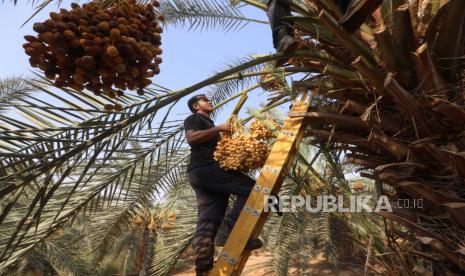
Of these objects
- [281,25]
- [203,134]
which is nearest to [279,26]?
[281,25]

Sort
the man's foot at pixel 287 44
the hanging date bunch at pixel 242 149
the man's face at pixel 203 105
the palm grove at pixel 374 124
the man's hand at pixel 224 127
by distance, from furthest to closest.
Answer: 1. the man's face at pixel 203 105
2. the man's hand at pixel 224 127
3. the hanging date bunch at pixel 242 149
4. the man's foot at pixel 287 44
5. the palm grove at pixel 374 124

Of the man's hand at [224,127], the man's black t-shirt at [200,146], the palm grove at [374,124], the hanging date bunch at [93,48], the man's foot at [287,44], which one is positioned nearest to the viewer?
the hanging date bunch at [93,48]

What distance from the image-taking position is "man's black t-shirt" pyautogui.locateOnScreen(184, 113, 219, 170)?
3.12 m

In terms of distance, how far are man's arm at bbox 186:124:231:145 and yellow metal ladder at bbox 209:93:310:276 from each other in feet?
1.24

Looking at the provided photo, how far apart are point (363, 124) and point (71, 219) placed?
2147mm

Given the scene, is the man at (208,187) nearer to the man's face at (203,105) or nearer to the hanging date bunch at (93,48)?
the man's face at (203,105)

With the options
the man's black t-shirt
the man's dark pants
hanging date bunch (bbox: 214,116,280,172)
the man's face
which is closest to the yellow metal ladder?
hanging date bunch (bbox: 214,116,280,172)

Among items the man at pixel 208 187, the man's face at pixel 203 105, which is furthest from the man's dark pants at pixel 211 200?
the man's face at pixel 203 105

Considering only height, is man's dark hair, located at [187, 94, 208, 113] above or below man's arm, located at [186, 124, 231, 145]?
above

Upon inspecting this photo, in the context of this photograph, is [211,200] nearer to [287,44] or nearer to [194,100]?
[194,100]

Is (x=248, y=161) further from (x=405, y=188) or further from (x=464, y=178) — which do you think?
(x=464, y=178)

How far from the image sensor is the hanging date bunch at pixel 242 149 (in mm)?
2742

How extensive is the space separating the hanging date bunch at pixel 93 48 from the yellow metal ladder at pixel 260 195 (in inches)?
42.8

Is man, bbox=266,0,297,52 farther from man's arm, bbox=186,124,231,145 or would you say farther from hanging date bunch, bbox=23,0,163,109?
hanging date bunch, bbox=23,0,163,109
